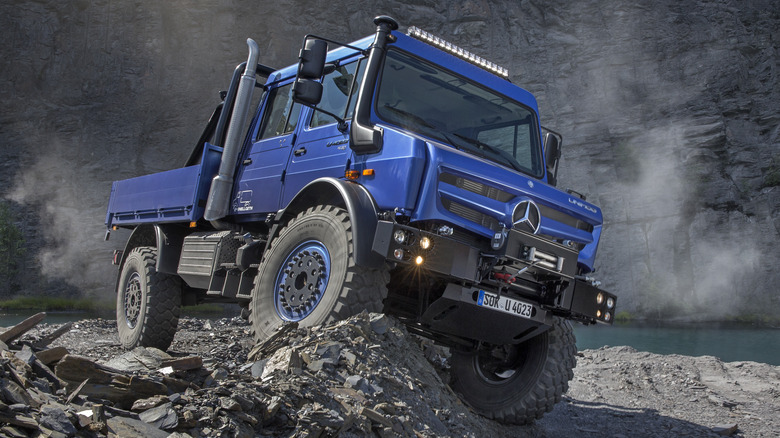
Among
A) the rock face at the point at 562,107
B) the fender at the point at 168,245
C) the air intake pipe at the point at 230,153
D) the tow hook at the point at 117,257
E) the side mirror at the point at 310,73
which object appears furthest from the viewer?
the rock face at the point at 562,107

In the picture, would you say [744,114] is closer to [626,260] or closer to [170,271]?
[626,260]

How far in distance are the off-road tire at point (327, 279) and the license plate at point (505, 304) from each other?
802 millimetres

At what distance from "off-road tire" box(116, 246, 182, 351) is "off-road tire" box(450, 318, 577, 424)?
3.70m

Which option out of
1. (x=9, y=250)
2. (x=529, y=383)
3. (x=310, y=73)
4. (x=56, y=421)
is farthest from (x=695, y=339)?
(x=9, y=250)

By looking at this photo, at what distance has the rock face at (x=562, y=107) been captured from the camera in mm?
34844

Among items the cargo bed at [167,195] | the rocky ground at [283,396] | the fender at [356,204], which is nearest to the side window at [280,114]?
the cargo bed at [167,195]

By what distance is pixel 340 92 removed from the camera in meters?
6.04

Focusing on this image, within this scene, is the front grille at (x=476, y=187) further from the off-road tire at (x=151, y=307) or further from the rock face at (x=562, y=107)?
the rock face at (x=562, y=107)

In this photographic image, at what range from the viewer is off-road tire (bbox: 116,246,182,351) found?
8000 mm

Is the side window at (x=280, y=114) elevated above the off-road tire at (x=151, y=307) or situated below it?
above

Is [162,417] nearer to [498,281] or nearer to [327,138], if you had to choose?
[498,281]

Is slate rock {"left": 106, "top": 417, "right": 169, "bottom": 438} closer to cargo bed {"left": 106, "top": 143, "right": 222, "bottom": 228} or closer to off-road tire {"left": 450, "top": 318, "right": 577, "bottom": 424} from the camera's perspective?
off-road tire {"left": 450, "top": 318, "right": 577, "bottom": 424}

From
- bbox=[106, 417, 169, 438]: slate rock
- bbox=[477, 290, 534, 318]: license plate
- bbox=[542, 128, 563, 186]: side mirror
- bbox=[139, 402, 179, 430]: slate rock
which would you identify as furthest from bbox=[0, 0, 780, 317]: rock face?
bbox=[106, 417, 169, 438]: slate rock

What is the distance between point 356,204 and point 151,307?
415 centimetres
